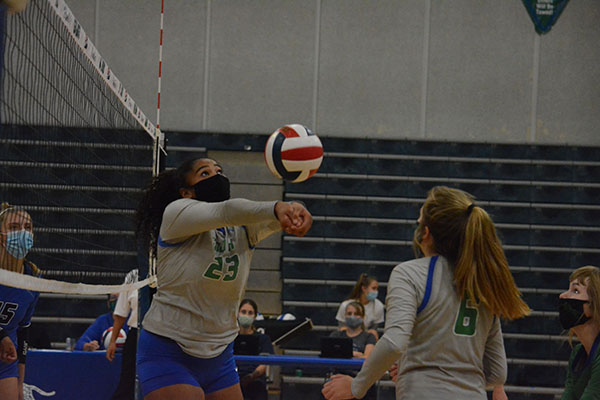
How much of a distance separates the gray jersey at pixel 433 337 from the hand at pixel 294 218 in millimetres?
376

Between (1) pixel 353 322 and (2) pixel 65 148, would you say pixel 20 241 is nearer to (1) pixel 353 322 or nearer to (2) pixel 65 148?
(1) pixel 353 322

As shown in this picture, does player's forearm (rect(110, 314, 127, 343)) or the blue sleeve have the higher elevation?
player's forearm (rect(110, 314, 127, 343))

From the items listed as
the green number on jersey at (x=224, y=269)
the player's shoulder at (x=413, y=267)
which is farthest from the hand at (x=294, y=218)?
the green number on jersey at (x=224, y=269)

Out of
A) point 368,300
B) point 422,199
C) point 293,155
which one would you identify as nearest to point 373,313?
point 368,300

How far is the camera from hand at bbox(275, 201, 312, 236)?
2.63 meters

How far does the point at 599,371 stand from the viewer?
13.5 ft

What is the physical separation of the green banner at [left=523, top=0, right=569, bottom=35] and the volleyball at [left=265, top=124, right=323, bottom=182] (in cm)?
815

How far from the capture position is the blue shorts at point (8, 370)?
4906 mm

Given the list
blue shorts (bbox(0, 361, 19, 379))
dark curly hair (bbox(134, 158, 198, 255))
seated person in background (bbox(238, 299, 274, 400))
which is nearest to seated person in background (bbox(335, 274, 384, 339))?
seated person in background (bbox(238, 299, 274, 400))

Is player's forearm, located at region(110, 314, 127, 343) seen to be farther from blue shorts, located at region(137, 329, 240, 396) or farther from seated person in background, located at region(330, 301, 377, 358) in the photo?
blue shorts, located at region(137, 329, 240, 396)

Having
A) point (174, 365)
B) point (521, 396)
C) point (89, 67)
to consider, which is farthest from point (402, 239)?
point (174, 365)

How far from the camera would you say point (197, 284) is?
3.46m

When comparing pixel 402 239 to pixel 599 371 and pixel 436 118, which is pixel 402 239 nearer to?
pixel 436 118

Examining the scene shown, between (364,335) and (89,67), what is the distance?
4299mm
